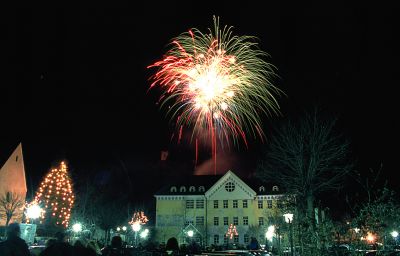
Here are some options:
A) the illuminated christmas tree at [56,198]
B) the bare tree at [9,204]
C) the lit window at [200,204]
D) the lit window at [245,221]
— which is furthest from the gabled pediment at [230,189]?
the bare tree at [9,204]

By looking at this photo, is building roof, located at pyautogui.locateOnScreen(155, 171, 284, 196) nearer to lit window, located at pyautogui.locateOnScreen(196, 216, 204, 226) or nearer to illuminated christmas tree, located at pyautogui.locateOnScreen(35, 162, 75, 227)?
lit window, located at pyautogui.locateOnScreen(196, 216, 204, 226)

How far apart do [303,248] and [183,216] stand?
44959 millimetres

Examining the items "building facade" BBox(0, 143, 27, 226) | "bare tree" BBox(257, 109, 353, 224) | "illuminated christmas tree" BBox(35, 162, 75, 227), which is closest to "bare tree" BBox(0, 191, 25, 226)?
"building facade" BBox(0, 143, 27, 226)

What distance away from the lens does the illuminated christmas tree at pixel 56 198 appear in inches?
1518

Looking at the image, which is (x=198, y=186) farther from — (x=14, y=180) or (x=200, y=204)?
(x=14, y=180)

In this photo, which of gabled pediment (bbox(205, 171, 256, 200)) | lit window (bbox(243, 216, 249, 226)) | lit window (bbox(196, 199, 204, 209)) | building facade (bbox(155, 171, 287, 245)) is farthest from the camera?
lit window (bbox(196, 199, 204, 209))

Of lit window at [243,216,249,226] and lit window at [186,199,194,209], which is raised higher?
lit window at [186,199,194,209]

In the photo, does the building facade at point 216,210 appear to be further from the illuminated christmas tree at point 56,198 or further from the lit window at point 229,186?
the illuminated christmas tree at point 56,198

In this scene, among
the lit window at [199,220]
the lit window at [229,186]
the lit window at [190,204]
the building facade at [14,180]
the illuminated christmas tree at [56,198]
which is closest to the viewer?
the building facade at [14,180]

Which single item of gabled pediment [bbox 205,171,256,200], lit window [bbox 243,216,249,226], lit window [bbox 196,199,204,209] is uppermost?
gabled pediment [bbox 205,171,256,200]

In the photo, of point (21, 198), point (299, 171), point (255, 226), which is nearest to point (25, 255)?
point (299, 171)

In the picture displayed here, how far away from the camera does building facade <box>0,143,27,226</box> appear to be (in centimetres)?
3756

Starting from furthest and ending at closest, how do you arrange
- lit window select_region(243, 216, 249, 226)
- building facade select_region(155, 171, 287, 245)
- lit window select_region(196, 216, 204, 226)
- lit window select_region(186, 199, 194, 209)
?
1. lit window select_region(186, 199, 194, 209)
2. lit window select_region(196, 216, 204, 226)
3. lit window select_region(243, 216, 249, 226)
4. building facade select_region(155, 171, 287, 245)

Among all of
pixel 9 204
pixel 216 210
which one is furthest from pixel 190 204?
pixel 9 204
